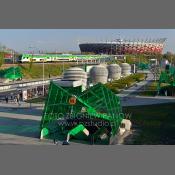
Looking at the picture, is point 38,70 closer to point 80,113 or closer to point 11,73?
point 11,73

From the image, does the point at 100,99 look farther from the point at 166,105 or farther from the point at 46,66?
the point at 46,66

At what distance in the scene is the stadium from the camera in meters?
130

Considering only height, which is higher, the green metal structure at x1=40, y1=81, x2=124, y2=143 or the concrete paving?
the green metal structure at x1=40, y1=81, x2=124, y2=143

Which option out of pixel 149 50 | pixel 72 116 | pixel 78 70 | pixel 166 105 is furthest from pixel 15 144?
pixel 149 50

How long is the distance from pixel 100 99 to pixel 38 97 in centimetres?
1991

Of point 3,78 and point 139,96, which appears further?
point 3,78

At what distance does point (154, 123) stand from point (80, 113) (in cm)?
620

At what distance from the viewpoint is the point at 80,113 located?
2339 centimetres

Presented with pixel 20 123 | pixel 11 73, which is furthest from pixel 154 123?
pixel 11 73

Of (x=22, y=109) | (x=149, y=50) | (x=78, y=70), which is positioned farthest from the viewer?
(x=149, y=50)

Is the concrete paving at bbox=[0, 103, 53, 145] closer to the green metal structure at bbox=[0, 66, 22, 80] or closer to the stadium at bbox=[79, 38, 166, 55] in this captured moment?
the green metal structure at bbox=[0, 66, 22, 80]

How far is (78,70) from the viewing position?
45438mm

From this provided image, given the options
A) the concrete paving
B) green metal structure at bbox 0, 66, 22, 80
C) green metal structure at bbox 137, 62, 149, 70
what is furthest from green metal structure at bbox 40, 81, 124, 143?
green metal structure at bbox 137, 62, 149, 70

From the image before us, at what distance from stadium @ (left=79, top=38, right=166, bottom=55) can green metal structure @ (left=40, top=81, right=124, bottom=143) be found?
106727 mm
